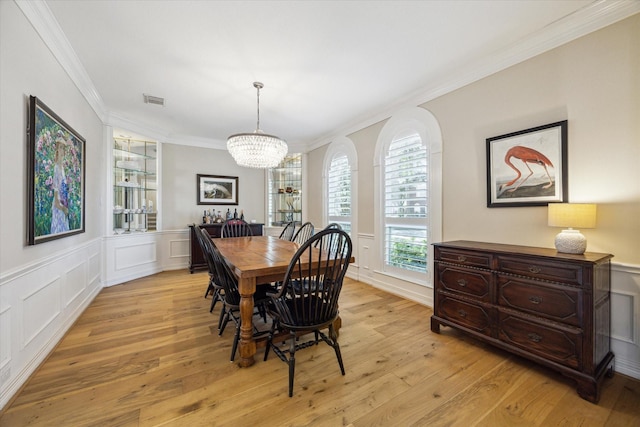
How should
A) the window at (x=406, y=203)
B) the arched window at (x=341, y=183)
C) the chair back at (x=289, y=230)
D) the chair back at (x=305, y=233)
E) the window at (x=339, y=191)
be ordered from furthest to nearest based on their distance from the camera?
1. the window at (x=339, y=191)
2. the arched window at (x=341, y=183)
3. the chair back at (x=289, y=230)
4. the chair back at (x=305, y=233)
5. the window at (x=406, y=203)

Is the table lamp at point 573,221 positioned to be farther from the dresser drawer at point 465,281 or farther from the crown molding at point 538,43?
the crown molding at point 538,43

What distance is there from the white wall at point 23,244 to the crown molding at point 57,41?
0.05 m

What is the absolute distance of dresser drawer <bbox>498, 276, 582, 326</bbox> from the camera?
177 centimetres

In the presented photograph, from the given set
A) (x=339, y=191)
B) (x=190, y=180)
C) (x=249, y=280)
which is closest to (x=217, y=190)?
(x=190, y=180)

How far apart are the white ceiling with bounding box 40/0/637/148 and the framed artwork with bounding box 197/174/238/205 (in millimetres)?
2055

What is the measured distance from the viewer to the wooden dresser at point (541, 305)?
171 centimetres

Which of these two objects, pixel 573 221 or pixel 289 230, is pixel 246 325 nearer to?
pixel 289 230

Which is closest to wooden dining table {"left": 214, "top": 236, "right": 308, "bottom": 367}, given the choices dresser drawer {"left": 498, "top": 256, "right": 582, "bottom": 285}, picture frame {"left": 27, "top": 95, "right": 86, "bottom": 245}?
picture frame {"left": 27, "top": 95, "right": 86, "bottom": 245}

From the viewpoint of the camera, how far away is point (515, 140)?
2.48 m

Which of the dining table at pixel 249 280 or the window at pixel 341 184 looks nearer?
the dining table at pixel 249 280

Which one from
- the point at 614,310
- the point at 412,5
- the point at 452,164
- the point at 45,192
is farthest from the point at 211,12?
the point at 614,310

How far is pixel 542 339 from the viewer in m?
1.90

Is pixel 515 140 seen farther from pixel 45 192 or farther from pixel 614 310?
pixel 45 192

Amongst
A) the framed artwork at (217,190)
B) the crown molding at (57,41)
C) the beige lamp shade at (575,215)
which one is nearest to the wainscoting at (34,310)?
the crown molding at (57,41)
